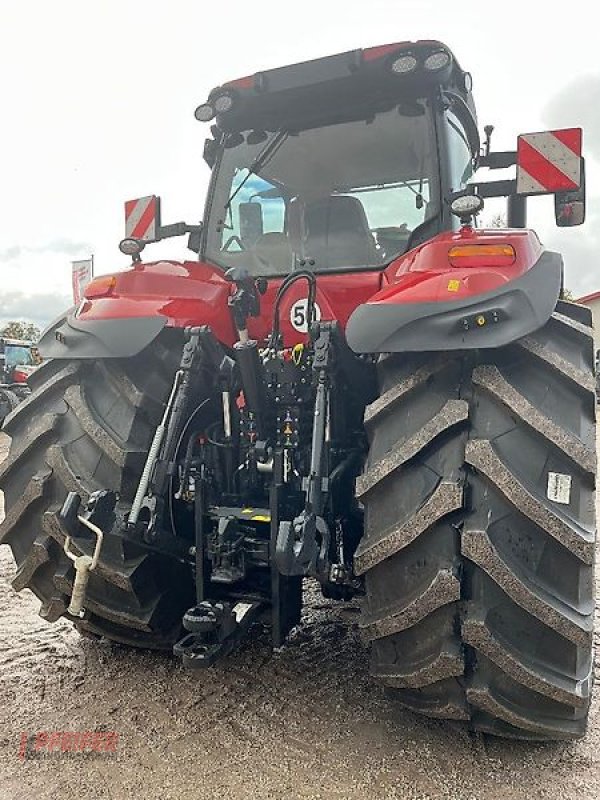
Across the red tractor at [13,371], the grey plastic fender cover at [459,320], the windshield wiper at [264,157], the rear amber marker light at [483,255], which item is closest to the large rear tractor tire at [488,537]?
the grey plastic fender cover at [459,320]

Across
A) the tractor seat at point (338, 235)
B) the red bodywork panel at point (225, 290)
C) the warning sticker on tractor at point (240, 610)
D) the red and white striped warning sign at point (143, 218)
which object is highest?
the red and white striped warning sign at point (143, 218)

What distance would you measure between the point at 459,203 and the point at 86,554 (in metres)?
1.73

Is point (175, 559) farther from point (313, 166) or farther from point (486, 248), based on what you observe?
point (313, 166)

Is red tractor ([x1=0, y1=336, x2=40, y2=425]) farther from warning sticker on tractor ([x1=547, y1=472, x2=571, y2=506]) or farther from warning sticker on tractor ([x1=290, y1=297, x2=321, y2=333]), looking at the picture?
warning sticker on tractor ([x1=547, y1=472, x2=571, y2=506])

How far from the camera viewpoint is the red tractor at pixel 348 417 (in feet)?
6.30

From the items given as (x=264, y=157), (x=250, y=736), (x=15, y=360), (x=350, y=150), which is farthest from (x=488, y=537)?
(x=15, y=360)

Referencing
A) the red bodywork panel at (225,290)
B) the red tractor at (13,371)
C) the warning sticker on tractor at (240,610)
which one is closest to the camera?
the red bodywork panel at (225,290)

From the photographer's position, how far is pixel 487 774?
2.04m

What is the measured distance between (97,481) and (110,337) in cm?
51

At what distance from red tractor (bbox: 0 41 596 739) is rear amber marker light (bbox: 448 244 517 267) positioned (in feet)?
0.04

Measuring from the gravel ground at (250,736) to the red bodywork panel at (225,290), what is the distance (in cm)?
134

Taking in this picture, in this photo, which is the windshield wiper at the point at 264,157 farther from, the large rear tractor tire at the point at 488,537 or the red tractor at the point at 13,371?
the red tractor at the point at 13,371

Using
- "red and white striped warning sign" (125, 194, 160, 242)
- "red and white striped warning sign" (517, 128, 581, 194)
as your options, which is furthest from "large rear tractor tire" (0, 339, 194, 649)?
"red and white striped warning sign" (517, 128, 581, 194)

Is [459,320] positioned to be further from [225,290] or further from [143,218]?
[143,218]
